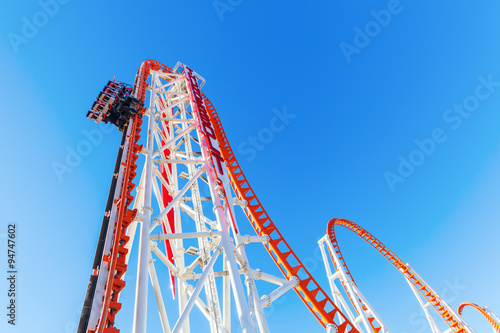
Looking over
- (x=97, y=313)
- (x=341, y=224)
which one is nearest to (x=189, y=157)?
(x=97, y=313)

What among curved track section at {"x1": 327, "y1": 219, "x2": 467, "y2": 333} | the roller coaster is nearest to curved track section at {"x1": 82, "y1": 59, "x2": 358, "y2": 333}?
the roller coaster

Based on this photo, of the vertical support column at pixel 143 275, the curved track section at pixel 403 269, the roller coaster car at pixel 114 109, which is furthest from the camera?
the curved track section at pixel 403 269

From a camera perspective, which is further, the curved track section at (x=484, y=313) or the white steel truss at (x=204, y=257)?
the curved track section at (x=484, y=313)

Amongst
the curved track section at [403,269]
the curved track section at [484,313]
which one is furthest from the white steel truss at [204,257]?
the curved track section at [484,313]

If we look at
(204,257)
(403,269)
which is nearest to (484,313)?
(403,269)

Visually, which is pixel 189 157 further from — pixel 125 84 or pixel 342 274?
pixel 342 274

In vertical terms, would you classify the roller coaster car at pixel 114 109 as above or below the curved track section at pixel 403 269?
above

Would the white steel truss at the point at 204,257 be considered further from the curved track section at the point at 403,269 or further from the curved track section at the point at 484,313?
the curved track section at the point at 484,313

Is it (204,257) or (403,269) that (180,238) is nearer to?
(204,257)

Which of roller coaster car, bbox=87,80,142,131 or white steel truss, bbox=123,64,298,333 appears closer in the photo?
white steel truss, bbox=123,64,298,333

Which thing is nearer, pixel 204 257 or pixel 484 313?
pixel 204 257

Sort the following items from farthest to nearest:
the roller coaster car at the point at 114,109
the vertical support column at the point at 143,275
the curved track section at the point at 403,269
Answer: the curved track section at the point at 403,269, the roller coaster car at the point at 114,109, the vertical support column at the point at 143,275

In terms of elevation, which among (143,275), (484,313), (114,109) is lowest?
(484,313)

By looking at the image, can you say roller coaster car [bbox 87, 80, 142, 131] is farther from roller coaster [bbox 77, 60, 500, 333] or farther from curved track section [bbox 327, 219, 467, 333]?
curved track section [bbox 327, 219, 467, 333]
